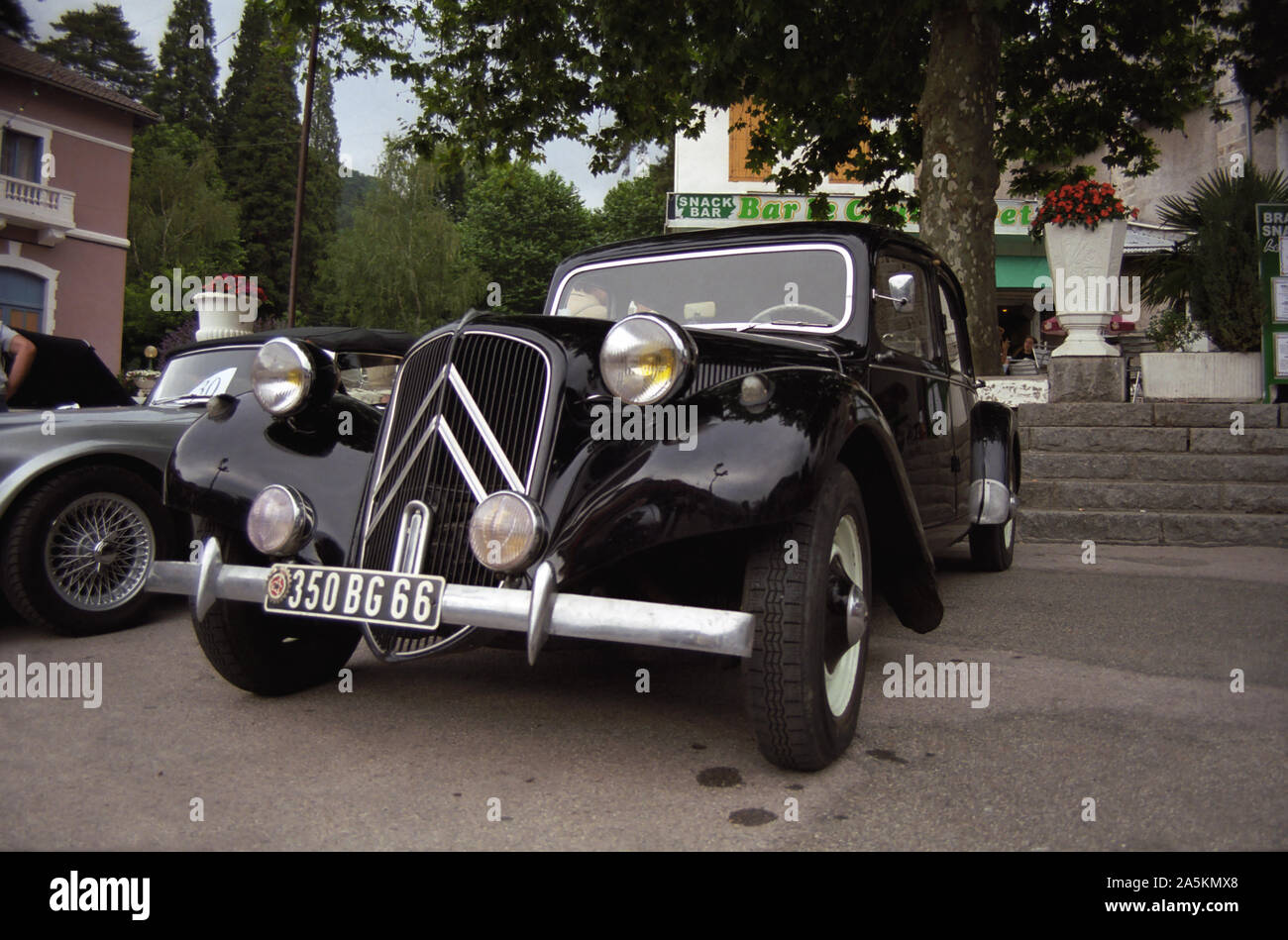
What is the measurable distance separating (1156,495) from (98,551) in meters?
7.00

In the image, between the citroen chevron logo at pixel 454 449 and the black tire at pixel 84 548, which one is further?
the black tire at pixel 84 548

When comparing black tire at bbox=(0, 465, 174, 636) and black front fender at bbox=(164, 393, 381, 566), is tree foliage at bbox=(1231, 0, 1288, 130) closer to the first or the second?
black front fender at bbox=(164, 393, 381, 566)

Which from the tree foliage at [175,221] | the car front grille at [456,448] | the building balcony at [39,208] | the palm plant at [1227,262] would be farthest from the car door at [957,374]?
the tree foliage at [175,221]

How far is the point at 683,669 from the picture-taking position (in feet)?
12.4

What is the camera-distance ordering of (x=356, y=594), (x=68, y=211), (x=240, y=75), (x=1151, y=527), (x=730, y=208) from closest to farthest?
(x=356, y=594) < (x=1151, y=527) < (x=730, y=208) < (x=68, y=211) < (x=240, y=75)

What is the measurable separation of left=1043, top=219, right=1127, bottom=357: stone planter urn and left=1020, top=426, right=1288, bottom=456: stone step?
1042 mm

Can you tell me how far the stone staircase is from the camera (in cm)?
722

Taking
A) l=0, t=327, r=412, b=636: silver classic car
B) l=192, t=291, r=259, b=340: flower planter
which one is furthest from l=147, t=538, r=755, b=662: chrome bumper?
l=192, t=291, r=259, b=340: flower planter

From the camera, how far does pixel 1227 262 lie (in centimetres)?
820

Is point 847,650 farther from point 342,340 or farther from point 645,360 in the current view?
point 342,340

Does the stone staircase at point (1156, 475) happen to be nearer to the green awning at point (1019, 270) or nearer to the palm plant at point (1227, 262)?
the palm plant at point (1227, 262)

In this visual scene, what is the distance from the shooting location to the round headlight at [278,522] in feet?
9.29

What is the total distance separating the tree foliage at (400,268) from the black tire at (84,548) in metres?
39.3

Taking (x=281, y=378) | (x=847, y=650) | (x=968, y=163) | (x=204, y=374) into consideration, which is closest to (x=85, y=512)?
(x=204, y=374)
